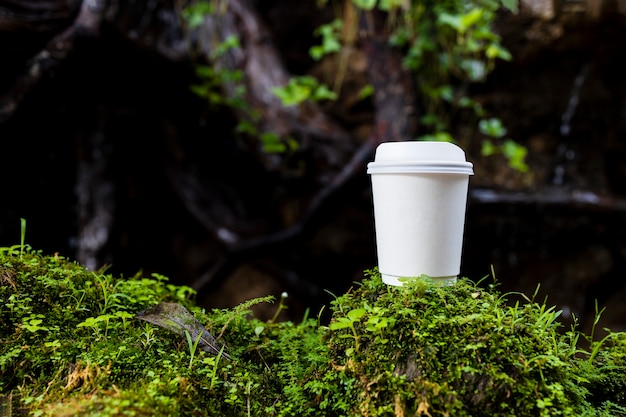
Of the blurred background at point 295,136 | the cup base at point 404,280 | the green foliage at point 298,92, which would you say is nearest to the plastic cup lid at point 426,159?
the cup base at point 404,280

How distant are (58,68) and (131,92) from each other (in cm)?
96

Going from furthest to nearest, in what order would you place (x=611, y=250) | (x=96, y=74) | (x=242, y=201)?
(x=242, y=201) → (x=611, y=250) → (x=96, y=74)

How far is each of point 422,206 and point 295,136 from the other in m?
3.12

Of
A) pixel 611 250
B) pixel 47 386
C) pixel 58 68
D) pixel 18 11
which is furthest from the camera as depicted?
pixel 611 250

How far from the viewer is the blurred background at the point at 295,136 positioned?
4.20m

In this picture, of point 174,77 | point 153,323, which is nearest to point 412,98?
point 174,77

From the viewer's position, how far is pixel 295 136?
15.3 ft

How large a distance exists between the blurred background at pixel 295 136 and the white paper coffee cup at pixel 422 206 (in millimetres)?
2562

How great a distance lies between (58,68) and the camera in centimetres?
361

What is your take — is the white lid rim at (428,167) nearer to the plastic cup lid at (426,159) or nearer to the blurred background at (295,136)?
the plastic cup lid at (426,159)

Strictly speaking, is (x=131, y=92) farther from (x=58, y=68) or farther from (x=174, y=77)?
(x=58, y=68)

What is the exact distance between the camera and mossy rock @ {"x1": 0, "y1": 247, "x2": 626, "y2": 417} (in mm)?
1387

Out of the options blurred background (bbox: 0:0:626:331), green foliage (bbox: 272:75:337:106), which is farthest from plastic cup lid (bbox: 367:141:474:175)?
green foliage (bbox: 272:75:337:106)

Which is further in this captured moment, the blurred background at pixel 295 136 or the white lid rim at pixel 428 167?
the blurred background at pixel 295 136
